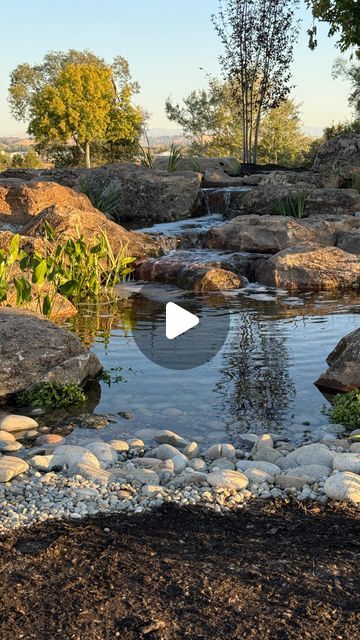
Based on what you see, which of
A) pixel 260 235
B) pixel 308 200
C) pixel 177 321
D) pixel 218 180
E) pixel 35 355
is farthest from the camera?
pixel 218 180

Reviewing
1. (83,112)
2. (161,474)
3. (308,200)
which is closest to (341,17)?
(308,200)

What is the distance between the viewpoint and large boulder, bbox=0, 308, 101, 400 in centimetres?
708

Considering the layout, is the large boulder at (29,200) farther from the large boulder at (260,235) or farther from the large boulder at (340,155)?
the large boulder at (340,155)

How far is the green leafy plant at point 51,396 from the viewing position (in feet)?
22.8

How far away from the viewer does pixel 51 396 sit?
6.99 m

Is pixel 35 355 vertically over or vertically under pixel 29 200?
under

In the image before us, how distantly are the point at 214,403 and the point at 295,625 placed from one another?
3936mm

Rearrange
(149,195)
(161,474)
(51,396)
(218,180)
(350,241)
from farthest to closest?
(218,180) < (149,195) < (350,241) < (51,396) < (161,474)

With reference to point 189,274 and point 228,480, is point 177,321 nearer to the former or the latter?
point 189,274

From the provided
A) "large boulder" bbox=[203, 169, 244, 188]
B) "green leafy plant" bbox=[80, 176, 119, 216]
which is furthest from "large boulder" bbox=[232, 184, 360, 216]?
"green leafy plant" bbox=[80, 176, 119, 216]

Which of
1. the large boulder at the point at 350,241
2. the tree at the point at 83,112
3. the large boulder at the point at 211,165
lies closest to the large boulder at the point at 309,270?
the large boulder at the point at 350,241

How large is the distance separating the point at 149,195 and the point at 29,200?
4.82 metres

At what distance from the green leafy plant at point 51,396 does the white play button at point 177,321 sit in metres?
2.61

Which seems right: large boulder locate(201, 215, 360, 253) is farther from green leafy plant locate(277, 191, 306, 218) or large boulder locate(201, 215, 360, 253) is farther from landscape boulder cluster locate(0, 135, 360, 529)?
green leafy plant locate(277, 191, 306, 218)
